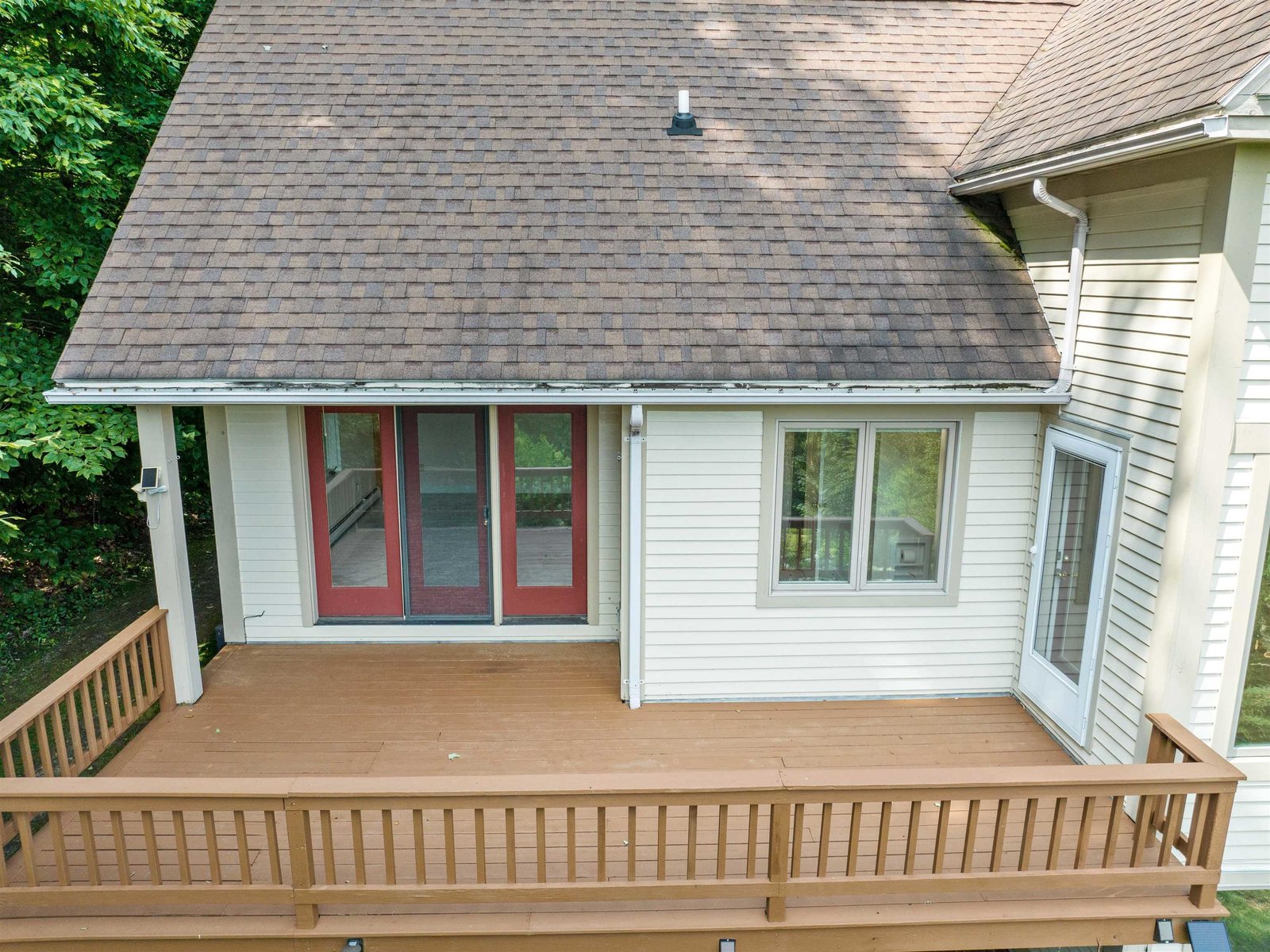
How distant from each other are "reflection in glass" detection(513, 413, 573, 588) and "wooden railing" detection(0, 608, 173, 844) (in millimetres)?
2826

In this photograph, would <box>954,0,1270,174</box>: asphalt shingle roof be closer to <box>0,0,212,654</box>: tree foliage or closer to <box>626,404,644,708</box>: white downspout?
<box>626,404,644,708</box>: white downspout

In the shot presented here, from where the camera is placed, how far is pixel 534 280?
6312 millimetres

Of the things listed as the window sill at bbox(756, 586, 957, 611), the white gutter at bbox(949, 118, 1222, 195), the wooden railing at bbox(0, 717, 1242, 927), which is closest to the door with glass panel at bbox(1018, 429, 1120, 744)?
the window sill at bbox(756, 586, 957, 611)

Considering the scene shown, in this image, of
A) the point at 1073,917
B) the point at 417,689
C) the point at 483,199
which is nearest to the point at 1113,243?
the point at 1073,917

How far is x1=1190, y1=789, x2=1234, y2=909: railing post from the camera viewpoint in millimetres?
4230

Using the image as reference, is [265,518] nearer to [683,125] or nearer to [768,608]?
[768,608]

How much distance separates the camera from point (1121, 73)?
17.9 ft

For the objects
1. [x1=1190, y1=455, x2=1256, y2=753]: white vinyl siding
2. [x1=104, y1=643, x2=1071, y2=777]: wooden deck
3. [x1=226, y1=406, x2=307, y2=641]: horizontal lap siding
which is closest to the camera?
[x1=1190, y1=455, x2=1256, y2=753]: white vinyl siding

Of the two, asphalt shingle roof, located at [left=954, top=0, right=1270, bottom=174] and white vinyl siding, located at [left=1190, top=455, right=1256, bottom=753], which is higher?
asphalt shingle roof, located at [left=954, top=0, right=1270, bottom=174]

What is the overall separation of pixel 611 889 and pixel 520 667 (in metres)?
2.90

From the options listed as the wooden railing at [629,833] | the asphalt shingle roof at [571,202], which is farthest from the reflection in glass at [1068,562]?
the wooden railing at [629,833]

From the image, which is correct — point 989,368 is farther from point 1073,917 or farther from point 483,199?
point 483,199

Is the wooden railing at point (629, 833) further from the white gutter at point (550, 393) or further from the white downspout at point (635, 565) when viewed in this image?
the white gutter at point (550, 393)

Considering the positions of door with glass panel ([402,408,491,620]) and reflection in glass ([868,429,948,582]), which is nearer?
reflection in glass ([868,429,948,582])
